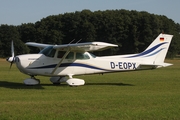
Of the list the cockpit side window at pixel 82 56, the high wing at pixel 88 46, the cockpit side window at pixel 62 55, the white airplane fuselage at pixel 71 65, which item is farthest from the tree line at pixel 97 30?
the high wing at pixel 88 46

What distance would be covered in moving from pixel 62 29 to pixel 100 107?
7829 centimetres

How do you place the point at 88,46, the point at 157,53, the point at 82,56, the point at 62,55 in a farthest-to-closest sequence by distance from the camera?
the point at 157,53 → the point at 82,56 → the point at 62,55 → the point at 88,46

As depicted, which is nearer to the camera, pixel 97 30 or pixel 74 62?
pixel 74 62

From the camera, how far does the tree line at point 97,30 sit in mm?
80625

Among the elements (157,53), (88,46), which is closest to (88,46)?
(88,46)

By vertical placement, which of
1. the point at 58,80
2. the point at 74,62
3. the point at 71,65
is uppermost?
the point at 74,62

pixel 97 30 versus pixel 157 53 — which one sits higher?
pixel 97 30

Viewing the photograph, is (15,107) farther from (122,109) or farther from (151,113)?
(151,113)

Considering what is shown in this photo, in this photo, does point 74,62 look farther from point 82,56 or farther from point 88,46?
point 88,46

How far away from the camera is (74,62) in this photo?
1455 cm

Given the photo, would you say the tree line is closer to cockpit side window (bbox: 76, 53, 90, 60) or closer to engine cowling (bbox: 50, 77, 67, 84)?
engine cowling (bbox: 50, 77, 67, 84)

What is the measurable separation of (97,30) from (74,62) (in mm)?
71492

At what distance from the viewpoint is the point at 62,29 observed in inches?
3369

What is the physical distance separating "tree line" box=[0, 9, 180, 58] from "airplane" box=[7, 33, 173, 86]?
197ft
